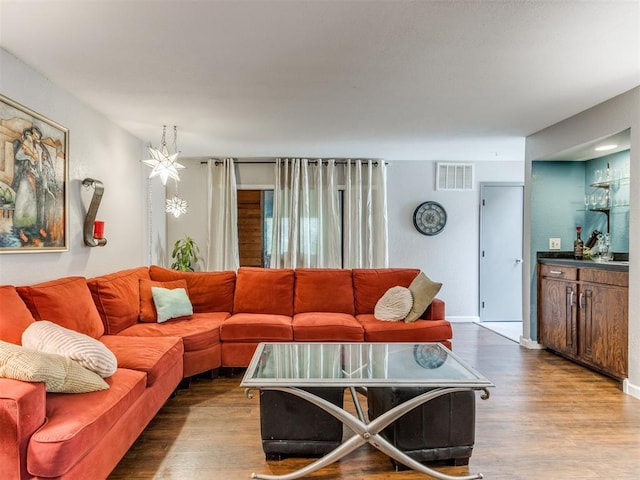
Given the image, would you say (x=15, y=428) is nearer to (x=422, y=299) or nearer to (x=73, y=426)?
(x=73, y=426)

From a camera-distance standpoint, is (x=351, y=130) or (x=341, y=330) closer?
(x=341, y=330)

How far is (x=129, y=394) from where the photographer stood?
6.41 feet

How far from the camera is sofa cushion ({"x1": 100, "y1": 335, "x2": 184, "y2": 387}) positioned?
229 centimetres

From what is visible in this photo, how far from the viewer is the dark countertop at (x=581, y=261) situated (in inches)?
127

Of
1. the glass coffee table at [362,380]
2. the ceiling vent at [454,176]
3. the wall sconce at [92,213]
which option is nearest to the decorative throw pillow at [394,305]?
the glass coffee table at [362,380]

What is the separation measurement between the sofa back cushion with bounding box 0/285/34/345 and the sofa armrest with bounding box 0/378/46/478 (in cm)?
63

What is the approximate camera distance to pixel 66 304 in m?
2.47

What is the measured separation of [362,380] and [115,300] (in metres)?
2.25

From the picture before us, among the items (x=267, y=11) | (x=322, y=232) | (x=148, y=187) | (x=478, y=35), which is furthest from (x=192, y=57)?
(x=322, y=232)

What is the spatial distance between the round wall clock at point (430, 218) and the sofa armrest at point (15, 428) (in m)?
5.04

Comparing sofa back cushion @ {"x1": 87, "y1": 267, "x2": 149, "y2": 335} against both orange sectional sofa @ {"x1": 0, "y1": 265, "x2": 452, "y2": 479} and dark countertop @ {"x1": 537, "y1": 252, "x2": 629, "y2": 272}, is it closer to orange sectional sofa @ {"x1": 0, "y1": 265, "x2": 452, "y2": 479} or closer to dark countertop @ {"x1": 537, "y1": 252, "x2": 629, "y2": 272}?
orange sectional sofa @ {"x1": 0, "y1": 265, "x2": 452, "y2": 479}

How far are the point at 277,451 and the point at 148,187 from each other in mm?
3798

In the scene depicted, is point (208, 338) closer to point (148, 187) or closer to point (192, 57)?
A: point (192, 57)

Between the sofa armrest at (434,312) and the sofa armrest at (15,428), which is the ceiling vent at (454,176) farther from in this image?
the sofa armrest at (15,428)
